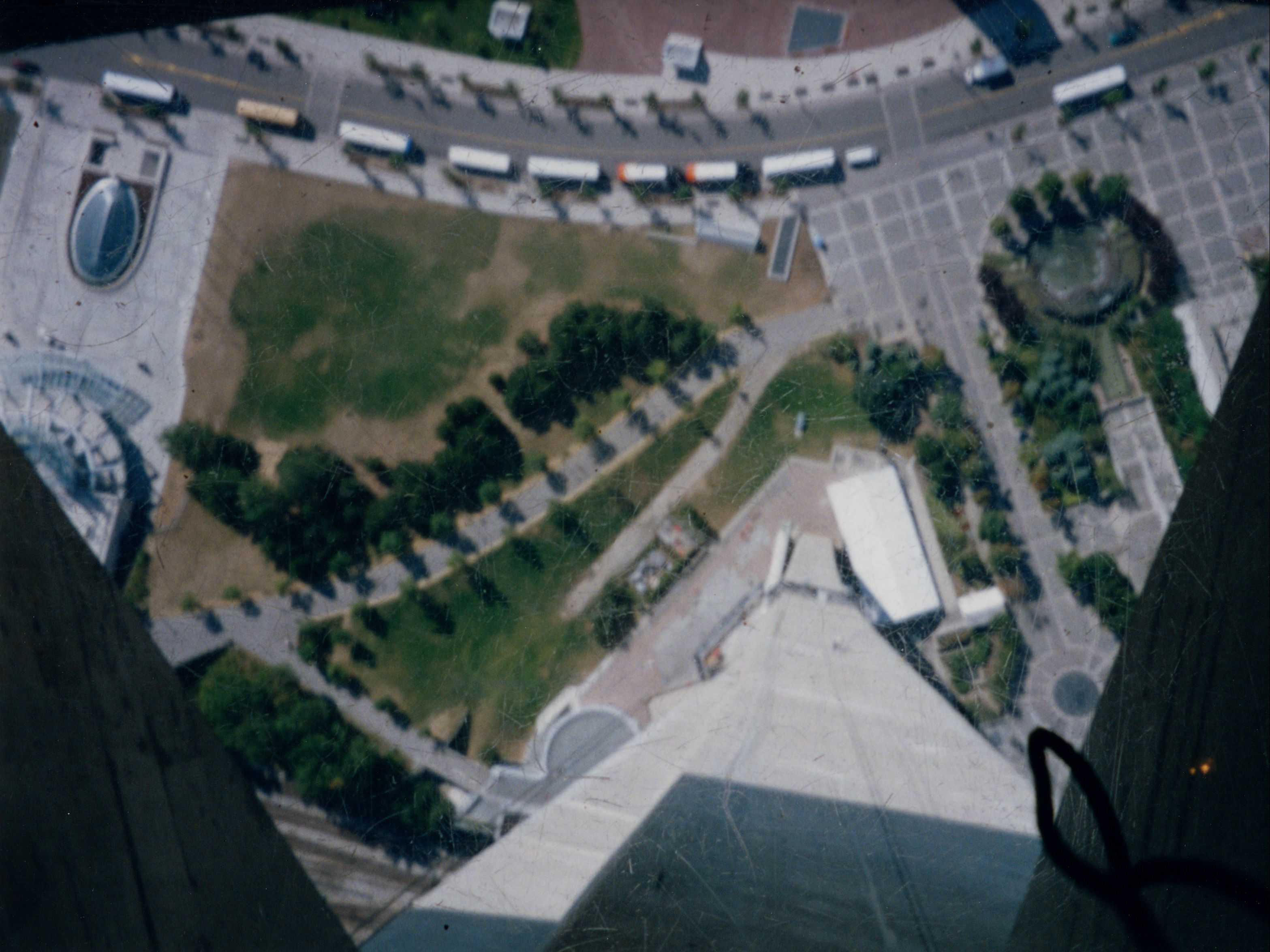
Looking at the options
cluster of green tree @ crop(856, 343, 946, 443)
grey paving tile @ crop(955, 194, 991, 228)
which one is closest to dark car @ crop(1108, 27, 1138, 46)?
grey paving tile @ crop(955, 194, 991, 228)

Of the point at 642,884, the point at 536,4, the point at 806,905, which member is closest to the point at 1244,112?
the point at 536,4

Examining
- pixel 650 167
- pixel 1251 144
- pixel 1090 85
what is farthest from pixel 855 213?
pixel 1251 144

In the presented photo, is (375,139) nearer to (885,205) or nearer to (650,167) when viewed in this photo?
(650,167)

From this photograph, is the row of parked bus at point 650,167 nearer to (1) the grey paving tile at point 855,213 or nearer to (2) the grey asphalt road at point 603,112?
(2) the grey asphalt road at point 603,112

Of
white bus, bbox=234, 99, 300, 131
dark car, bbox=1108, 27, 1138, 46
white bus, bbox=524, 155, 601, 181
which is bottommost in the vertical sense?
dark car, bbox=1108, 27, 1138, 46

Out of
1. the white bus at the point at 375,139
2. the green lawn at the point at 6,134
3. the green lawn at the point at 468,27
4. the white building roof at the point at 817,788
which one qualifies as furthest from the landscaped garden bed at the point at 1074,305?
the green lawn at the point at 6,134

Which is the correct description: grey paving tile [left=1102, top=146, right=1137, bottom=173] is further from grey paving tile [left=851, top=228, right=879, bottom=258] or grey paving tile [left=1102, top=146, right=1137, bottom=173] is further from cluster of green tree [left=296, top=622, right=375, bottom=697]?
cluster of green tree [left=296, top=622, right=375, bottom=697]
